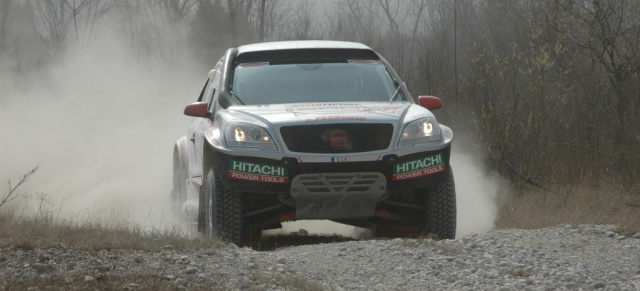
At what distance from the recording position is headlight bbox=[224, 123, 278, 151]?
9117 millimetres

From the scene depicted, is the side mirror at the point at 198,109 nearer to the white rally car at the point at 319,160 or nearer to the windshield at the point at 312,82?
the white rally car at the point at 319,160

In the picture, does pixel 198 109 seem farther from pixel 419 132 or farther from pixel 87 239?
pixel 419 132

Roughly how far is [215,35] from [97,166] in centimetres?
2192

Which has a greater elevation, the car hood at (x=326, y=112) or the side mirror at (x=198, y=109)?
the car hood at (x=326, y=112)

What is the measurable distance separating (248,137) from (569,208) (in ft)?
16.5

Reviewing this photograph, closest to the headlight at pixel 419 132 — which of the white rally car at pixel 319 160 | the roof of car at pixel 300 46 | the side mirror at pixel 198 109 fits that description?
the white rally car at pixel 319 160

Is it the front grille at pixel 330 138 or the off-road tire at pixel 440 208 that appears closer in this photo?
the front grille at pixel 330 138

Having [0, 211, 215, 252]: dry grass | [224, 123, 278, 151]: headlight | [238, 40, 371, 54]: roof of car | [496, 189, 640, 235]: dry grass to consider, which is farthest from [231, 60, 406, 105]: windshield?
[496, 189, 640, 235]: dry grass

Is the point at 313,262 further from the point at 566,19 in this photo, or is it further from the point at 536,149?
Answer: the point at 566,19

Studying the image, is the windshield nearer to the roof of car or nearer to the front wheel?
the roof of car

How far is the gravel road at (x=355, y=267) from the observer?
7.17 m

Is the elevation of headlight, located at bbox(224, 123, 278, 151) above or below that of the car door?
above

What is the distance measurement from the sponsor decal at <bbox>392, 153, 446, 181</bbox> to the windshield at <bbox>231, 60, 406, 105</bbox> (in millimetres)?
1218

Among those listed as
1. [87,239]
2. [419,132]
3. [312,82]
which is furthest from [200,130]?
[419,132]
